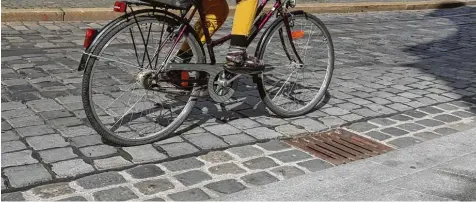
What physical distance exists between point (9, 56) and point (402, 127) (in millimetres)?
4387

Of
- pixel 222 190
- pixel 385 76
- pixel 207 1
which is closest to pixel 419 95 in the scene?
pixel 385 76

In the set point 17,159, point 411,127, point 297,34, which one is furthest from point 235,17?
point 411,127

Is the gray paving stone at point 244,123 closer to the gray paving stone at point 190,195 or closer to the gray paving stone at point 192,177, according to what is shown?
the gray paving stone at point 192,177

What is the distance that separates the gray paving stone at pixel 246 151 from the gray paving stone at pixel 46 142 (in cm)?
120

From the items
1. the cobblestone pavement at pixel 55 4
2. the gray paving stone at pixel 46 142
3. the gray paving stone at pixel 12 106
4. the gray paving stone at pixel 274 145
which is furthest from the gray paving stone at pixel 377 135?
the cobblestone pavement at pixel 55 4

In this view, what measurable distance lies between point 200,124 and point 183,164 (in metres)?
0.87

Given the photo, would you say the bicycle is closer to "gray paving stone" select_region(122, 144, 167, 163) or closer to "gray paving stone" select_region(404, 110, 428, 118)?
"gray paving stone" select_region(122, 144, 167, 163)

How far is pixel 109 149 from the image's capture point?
398 centimetres

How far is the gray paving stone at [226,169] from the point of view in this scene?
3.75m

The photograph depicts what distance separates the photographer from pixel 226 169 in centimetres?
380

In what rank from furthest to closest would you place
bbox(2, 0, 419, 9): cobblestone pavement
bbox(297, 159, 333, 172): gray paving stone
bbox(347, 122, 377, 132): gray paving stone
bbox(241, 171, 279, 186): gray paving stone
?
bbox(2, 0, 419, 9): cobblestone pavement < bbox(347, 122, 377, 132): gray paving stone < bbox(297, 159, 333, 172): gray paving stone < bbox(241, 171, 279, 186): gray paving stone

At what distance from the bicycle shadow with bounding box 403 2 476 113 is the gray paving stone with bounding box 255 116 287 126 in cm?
213

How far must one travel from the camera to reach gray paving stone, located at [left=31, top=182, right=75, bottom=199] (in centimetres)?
322

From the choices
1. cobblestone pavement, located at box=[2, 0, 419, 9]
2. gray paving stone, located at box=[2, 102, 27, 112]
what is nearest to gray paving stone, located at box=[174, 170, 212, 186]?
gray paving stone, located at box=[2, 102, 27, 112]
